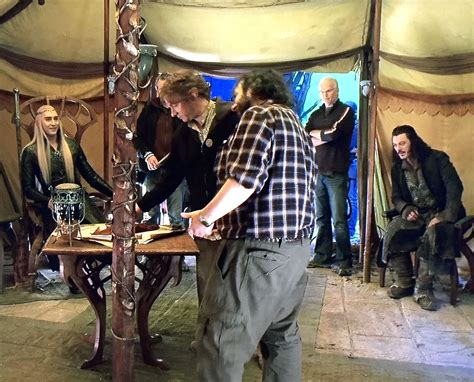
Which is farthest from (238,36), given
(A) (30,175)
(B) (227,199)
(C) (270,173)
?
(B) (227,199)

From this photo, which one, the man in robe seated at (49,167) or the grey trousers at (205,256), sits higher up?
the man in robe seated at (49,167)

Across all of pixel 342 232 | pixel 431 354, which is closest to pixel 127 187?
pixel 431 354

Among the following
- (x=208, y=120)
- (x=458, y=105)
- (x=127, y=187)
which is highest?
(x=458, y=105)

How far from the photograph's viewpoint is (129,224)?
2109 mm

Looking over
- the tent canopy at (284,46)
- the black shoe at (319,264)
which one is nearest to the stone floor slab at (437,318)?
the black shoe at (319,264)

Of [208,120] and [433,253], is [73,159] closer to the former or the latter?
[208,120]

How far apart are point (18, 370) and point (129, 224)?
1183 millimetres

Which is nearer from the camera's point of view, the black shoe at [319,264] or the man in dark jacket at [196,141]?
the man in dark jacket at [196,141]

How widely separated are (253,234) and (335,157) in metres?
2.88

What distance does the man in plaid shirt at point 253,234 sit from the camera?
183 centimetres

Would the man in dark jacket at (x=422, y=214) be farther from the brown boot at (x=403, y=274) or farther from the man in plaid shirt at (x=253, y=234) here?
the man in plaid shirt at (x=253, y=234)

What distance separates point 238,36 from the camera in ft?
16.7

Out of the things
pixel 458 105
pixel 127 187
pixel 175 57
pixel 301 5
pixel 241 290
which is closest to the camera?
pixel 241 290

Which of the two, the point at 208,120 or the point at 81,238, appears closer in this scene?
the point at 208,120
